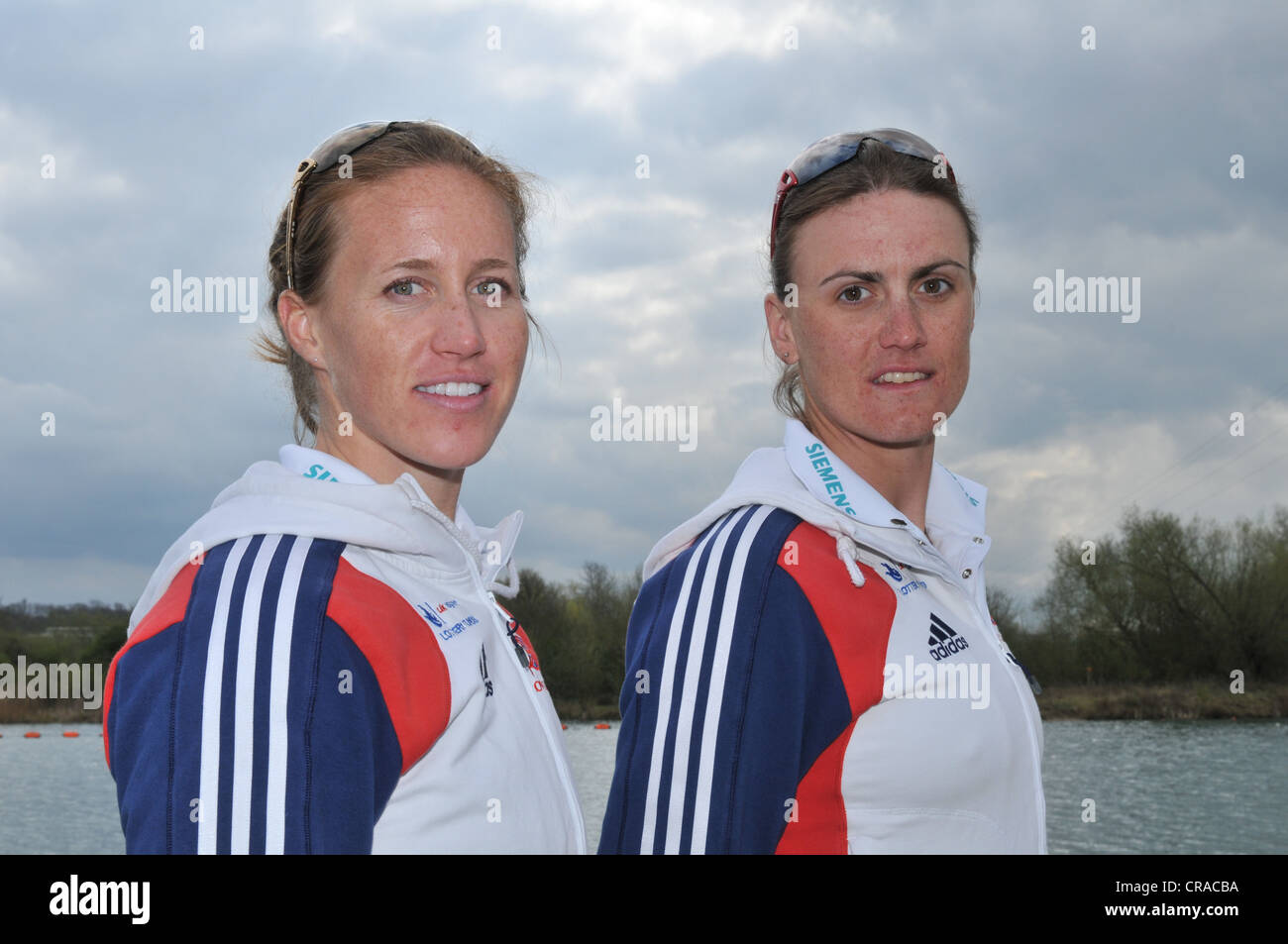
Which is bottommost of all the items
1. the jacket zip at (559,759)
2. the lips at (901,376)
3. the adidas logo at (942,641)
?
the jacket zip at (559,759)

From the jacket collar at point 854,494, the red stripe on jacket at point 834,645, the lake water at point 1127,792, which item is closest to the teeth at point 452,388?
the red stripe on jacket at point 834,645

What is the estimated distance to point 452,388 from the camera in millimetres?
2549

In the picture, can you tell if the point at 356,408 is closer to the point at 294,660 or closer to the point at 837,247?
the point at 294,660

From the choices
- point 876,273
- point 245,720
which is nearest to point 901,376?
point 876,273

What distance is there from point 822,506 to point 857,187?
99cm

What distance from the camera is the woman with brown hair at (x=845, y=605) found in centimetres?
248

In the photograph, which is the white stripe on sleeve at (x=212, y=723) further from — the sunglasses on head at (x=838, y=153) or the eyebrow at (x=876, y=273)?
the sunglasses on head at (x=838, y=153)

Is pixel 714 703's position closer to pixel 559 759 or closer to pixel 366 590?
pixel 559 759

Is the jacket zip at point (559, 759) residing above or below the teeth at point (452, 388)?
below

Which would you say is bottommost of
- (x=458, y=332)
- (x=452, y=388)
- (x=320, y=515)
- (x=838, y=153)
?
(x=320, y=515)

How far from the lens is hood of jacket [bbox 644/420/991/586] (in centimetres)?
286

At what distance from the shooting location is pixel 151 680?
1805 mm

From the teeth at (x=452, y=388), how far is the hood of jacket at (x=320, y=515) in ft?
0.75
